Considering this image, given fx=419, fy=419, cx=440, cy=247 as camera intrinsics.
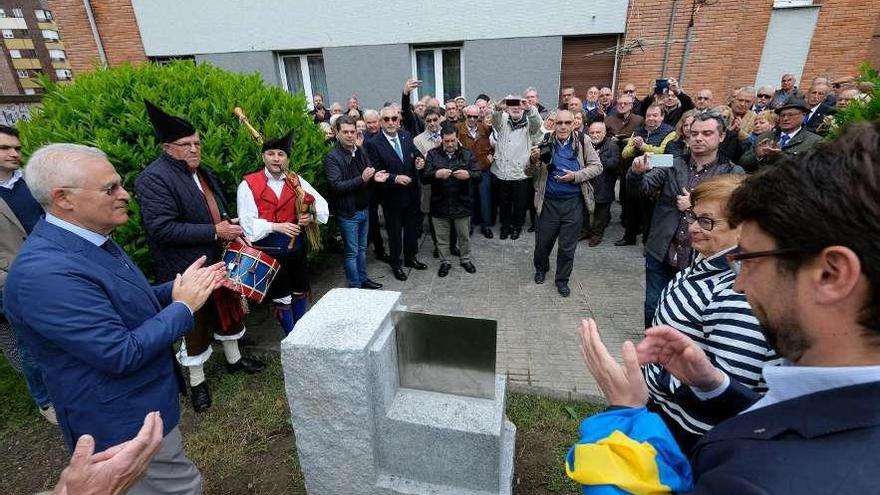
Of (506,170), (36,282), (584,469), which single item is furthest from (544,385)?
(506,170)

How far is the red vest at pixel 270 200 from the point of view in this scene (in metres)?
3.56

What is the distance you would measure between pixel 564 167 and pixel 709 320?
10.7ft

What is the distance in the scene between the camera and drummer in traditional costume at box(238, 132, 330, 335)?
3.53m

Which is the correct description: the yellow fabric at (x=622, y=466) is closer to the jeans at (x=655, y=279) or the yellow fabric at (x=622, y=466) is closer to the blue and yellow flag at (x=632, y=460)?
the blue and yellow flag at (x=632, y=460)

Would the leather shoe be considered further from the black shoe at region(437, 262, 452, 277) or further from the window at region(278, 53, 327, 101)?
the window at region(278, 53, 327, 101)

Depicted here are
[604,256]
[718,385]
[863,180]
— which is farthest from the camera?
[604,256]

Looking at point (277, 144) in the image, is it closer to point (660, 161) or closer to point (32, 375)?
point (32, 375)

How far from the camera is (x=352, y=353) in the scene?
73.7 inches

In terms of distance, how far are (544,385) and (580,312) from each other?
141 centimetres

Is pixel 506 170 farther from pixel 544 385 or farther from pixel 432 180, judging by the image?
pixel 544 385

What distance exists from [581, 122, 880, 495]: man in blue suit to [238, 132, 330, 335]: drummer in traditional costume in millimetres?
3309

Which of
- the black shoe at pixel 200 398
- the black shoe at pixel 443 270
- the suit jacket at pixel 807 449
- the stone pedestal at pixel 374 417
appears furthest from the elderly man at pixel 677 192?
the black shoe at pixel 200 398

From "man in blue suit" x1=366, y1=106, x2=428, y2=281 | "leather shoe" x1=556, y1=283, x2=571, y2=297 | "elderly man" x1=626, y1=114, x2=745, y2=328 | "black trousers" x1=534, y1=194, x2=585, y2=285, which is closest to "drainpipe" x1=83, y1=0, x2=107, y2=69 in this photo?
"man in blue suit" x1=366, y1=106, x2=428, y2=281

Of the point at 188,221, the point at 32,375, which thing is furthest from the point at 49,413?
the point at 188,221
